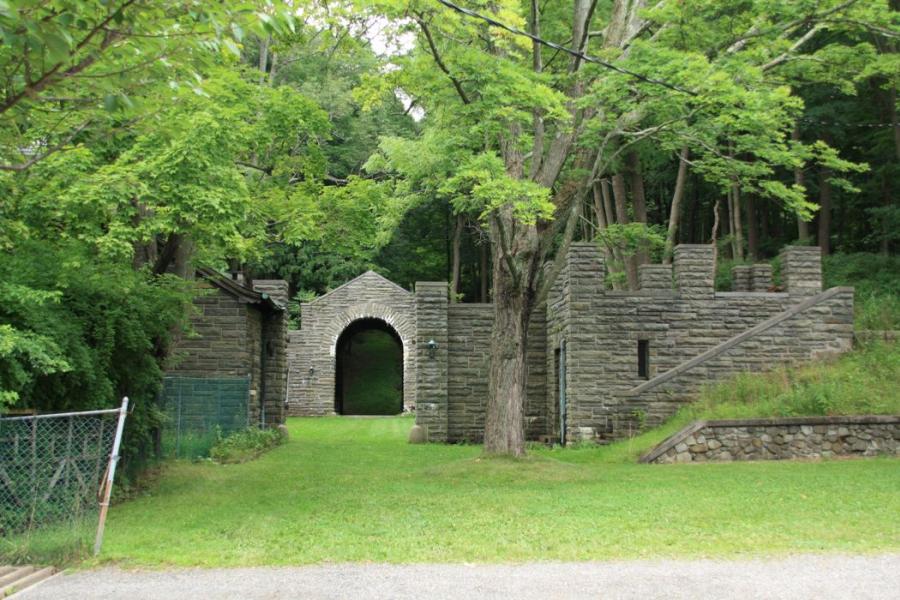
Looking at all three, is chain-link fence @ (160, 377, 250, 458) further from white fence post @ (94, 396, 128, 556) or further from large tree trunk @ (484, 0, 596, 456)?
white fence post @ (94, 396, 128, 556)

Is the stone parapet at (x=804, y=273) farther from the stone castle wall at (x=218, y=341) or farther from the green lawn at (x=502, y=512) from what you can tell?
the stone castle wall at (x=218, y=341)

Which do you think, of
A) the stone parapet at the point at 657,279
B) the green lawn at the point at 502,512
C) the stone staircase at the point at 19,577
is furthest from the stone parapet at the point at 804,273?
the stone staircase at the point at 19,577

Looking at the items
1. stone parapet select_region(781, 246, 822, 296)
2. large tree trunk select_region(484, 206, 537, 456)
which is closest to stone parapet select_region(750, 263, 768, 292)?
stone parapet select_region(781, 246, 822, 296)

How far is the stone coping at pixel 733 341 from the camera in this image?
724 inches

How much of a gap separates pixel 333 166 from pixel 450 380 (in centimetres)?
2428

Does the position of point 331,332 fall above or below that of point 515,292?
above

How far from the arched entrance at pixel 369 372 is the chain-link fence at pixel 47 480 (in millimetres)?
28133

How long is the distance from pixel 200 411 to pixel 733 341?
35.6 feet

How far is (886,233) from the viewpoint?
24.9 metres

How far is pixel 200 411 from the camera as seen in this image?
18.1m

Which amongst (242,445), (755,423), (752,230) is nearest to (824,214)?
(752,230)

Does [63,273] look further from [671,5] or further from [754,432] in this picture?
[754,432]

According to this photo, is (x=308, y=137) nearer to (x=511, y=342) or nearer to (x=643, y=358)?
(x=511, y=342)

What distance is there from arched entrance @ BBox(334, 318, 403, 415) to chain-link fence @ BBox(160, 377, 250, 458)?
61.7 feet
